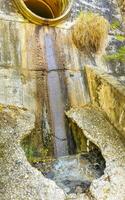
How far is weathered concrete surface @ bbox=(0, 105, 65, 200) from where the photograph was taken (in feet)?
12.4

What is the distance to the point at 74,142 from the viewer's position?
17.1 ft

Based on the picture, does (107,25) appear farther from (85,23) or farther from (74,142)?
(74,142)

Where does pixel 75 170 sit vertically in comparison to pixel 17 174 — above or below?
below

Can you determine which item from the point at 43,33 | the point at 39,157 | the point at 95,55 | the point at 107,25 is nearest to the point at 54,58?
the point at 43,33

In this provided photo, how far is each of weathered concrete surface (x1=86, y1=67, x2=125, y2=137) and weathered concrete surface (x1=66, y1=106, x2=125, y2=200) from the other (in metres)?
0.13

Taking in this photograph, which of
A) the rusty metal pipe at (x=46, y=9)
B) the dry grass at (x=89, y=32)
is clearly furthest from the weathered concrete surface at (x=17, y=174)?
the dry grass at (x=89, y=32)

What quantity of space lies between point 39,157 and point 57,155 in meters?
0.30

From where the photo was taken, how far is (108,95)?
526cm

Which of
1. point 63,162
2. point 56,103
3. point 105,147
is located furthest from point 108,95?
point 63,162

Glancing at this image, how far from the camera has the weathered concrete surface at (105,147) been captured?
4.02m

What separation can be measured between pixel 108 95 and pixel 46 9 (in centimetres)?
293

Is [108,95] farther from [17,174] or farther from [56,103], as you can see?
[17,174]

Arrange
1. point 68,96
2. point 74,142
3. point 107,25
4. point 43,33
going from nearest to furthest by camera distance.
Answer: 1. point 74,142
2. point 68,96
3. point 43,33
4. point 107,25

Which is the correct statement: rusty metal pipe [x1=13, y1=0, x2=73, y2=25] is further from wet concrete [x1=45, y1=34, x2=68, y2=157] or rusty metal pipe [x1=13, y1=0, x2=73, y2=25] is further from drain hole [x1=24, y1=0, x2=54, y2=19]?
wet concrete [x1=45, y1=34, x2=68, y2=157]
